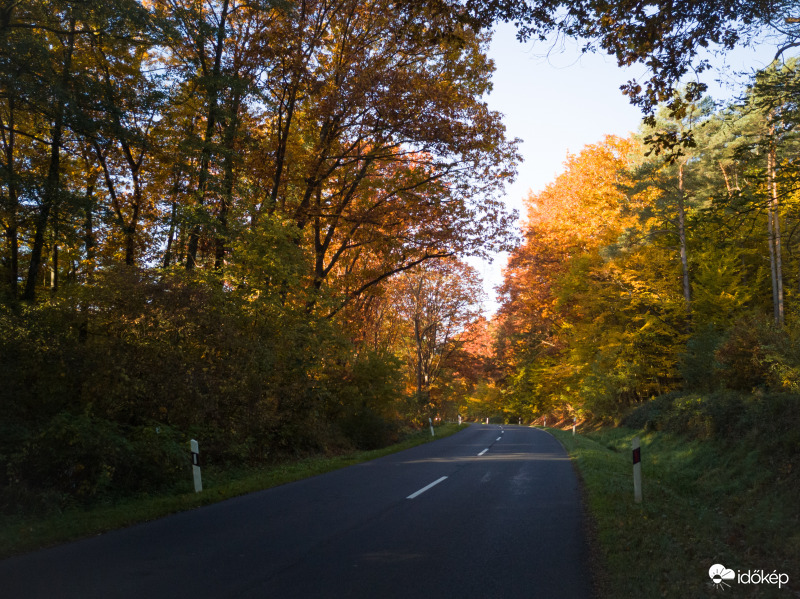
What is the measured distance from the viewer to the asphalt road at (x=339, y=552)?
4.95 meters

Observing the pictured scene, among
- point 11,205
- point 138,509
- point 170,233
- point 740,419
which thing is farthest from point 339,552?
point 170,233

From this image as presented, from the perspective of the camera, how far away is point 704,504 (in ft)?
32.8

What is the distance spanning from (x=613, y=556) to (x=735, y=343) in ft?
44.9

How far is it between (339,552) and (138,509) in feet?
13.2

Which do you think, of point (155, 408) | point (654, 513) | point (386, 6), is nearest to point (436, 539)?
point (654, 513)

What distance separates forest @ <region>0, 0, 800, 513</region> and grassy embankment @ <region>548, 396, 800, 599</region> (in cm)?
201

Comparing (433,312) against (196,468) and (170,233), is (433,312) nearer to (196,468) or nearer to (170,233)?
(170,233)

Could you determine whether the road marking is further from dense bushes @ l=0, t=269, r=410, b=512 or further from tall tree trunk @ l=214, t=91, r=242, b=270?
tall tree trunk @ l=214, t=91, r=242, b=270

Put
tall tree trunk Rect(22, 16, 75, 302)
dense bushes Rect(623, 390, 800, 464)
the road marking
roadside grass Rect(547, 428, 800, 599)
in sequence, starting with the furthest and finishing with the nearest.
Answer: tall tree trunk Rect(22, 16, 75, 302), dense bushes Rect(623, 390, 800, 464), the road marking, roadside grass Rect(547, 428, 800, 599)

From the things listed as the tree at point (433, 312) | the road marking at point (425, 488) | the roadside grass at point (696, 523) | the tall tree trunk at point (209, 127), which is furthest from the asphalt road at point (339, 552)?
the tree at point (433, 312)

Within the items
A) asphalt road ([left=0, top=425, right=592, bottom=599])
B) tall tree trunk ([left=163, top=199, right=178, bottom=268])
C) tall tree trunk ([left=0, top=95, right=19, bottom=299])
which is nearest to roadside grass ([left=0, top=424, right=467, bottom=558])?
asphalt road ([left=0, top=425, right=592, bottom=599])

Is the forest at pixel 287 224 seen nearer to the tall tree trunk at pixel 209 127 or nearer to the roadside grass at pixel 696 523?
the tall tree trunk at pixel 209 127

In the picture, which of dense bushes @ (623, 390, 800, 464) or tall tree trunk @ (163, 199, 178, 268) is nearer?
dense bushes @ (623, 390, 800, 464)

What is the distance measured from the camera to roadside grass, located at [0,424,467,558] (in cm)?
679
